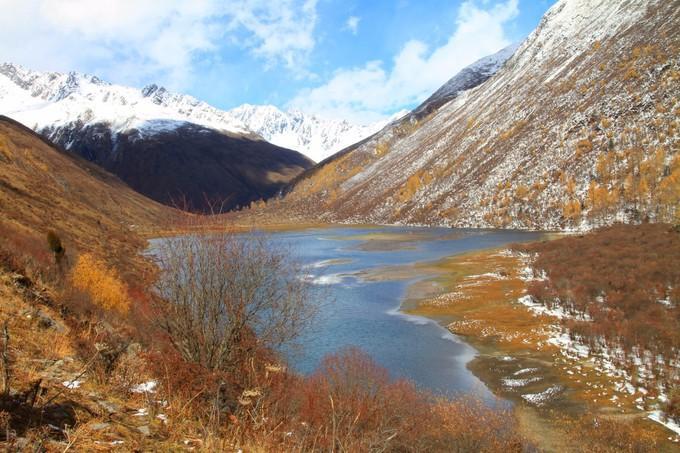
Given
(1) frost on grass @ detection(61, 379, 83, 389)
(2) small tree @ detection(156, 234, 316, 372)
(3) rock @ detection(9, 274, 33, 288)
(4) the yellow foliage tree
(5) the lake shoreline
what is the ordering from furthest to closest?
1. (4) the yellow foliage tree
2. (5) the lake shoreline
3. (3) rock @ detection(9, 274, 33, 288)
4. (2) small tree @ detection(156, 234, 316, 372)
5. (1) frost on grass @ detection(61, 379, 83, 389)

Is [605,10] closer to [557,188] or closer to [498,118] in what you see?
[498,118]

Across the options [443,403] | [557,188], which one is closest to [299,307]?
[443,403]

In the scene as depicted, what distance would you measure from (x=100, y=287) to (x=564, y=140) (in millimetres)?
110695

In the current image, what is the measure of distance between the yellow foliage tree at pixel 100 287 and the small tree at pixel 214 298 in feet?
38.1

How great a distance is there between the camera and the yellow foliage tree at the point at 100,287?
24.0 meters

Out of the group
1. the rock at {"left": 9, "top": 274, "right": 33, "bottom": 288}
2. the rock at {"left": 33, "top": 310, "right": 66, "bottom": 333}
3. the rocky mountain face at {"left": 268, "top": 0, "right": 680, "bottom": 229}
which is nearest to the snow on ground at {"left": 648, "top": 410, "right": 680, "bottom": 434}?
the rock at {"left": 33, "top": 310, "right": 66, "bottom": 333}

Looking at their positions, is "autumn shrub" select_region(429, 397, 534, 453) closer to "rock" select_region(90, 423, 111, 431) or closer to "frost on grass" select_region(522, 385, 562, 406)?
"frost on grass" select_region(522, 385, 562, 406)

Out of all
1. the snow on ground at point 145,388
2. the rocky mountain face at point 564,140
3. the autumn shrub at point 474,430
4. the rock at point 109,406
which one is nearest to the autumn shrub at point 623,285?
the autumn shrub at point 474,430

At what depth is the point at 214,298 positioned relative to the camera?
42.2ft

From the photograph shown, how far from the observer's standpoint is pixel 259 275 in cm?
1412

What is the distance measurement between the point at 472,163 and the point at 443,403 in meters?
129

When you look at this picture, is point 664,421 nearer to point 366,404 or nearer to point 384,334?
point 366,404

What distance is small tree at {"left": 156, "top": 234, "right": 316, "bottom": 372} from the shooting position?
12.4m

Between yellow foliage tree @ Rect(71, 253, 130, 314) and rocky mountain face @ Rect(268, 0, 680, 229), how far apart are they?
60.9 meters
